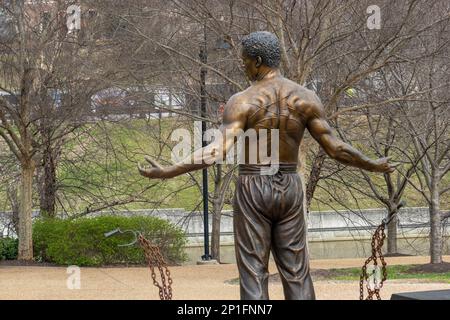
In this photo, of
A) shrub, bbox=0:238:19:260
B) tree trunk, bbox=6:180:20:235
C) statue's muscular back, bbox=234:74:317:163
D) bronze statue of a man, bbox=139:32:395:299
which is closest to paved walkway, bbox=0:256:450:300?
shrub, bbox=0:238:19:260

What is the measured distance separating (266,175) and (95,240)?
52.5 feet

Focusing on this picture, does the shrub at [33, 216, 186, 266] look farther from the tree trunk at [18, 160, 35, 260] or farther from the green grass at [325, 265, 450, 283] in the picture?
the green grass at [325, 265, 450, 283]

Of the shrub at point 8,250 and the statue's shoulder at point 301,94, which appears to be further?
the shrub at point 8,250

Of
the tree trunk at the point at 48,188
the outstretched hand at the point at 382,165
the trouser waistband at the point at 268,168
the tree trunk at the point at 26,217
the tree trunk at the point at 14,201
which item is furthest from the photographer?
the tree trunk at the point at 14,201

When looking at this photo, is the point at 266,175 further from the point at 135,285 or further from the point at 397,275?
the point at 397,275

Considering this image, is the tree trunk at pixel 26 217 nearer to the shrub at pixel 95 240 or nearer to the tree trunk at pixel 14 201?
the shrub at pixel 95 240

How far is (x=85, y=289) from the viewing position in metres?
17.7

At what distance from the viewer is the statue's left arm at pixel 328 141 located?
778 cm

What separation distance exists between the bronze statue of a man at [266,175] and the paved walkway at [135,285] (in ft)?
24.9

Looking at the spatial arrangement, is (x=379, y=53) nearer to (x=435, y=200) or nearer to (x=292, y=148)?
(x=435, y=200)

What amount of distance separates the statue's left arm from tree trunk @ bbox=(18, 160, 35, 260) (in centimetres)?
1691

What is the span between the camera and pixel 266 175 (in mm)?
7730

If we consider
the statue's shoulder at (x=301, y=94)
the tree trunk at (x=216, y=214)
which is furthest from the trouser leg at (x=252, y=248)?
the tree trunk at (x=216, y=214)

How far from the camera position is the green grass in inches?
771
